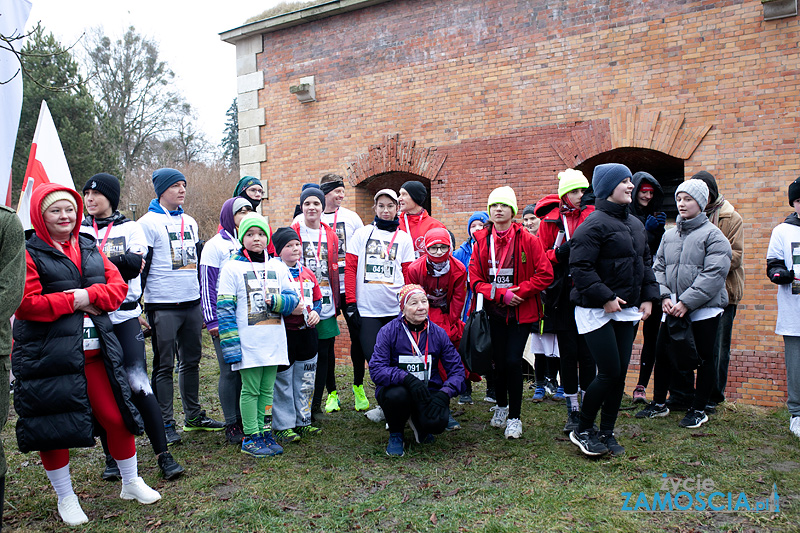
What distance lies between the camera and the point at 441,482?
12.9 feet

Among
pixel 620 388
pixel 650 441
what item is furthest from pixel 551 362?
A: pixel 620 388

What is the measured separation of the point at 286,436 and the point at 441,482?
1.57 m

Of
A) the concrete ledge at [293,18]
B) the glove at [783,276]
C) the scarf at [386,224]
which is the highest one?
the concrete ledge at [293,18]

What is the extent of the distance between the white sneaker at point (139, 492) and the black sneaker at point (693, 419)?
4357 mm

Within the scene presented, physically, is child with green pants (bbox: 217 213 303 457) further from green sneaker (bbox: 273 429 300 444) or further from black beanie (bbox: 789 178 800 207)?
black beanie (bbox: 789 178 800 207)

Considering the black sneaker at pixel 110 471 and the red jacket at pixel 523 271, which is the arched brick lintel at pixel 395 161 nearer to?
the red jacket at pixel 523 271

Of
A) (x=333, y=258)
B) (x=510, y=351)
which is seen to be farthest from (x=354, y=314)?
(x=510, y=351)

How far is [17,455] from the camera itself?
480 cm

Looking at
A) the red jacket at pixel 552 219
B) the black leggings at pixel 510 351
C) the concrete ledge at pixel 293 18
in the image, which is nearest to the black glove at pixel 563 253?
the red jacket at pixel 552 219

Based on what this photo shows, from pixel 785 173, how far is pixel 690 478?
19.5 feet

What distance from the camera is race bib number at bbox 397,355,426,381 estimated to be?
4625mm

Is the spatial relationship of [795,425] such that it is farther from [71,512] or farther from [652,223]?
[71,512]

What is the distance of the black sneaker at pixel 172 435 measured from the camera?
4.88 metres

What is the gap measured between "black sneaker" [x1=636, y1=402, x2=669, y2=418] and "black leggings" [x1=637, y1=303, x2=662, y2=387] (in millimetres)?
438
